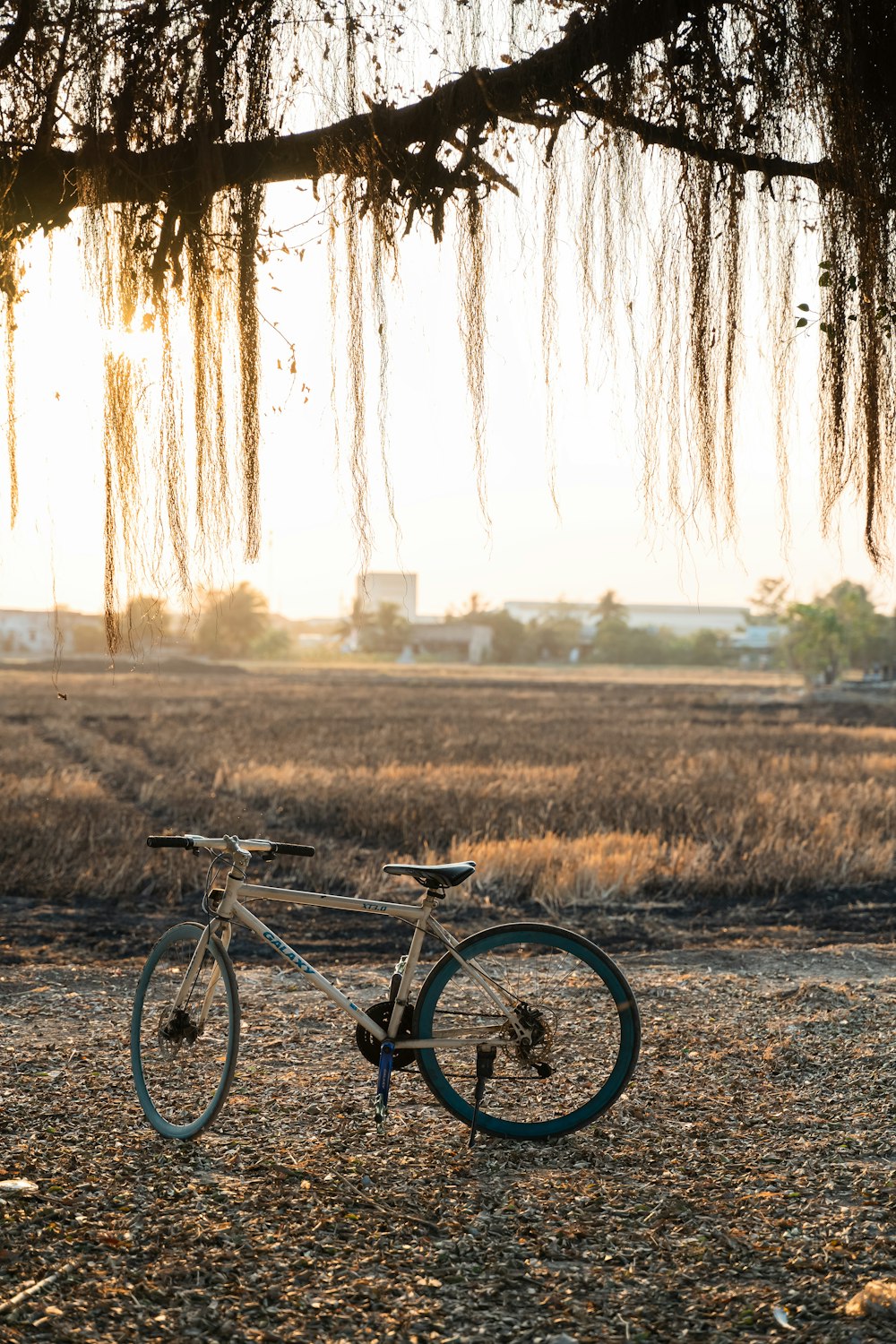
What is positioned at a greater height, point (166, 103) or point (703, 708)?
point (166, 103)

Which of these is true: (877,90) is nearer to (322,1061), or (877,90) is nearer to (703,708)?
(322,1061)

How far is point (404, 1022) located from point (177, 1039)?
866mm

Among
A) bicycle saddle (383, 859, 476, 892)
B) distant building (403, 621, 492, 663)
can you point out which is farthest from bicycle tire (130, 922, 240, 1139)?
distant building (403, 621, 492, 663)

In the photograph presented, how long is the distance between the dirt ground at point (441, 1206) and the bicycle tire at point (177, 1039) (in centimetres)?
Answer: 13

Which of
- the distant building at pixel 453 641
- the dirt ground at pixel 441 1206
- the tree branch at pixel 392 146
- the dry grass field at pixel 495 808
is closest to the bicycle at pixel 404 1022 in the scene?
the dirt ground at pixel 441 1206

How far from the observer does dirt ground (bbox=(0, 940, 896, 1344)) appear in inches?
125

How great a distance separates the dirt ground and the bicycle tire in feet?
0.42

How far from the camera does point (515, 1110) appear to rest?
4.49 m

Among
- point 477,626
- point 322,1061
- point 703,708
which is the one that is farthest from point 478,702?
point 477,626

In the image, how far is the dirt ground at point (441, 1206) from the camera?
3176 mm

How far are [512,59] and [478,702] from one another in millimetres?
48492

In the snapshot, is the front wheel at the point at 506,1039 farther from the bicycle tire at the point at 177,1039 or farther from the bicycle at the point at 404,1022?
the bicycle tire at the point at 177,1039

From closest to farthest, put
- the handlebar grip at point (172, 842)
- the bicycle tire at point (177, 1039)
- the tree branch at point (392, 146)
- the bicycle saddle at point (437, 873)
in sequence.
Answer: the tree branch at point (392, 146) < the bicycle saddle at point (437, 873) < the handlebar grip at point (172, 842) < the bicycle tire at point (177, 1039)

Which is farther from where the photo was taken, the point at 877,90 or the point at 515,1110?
the point at 515,1110
